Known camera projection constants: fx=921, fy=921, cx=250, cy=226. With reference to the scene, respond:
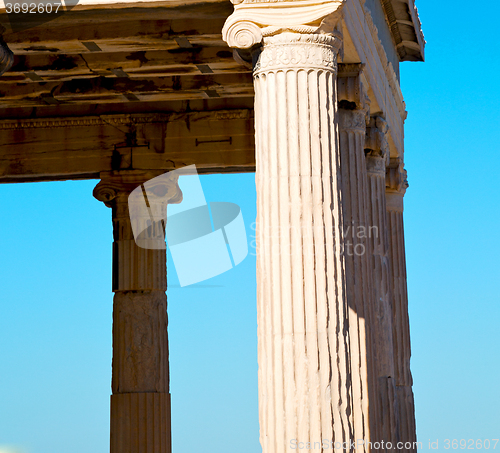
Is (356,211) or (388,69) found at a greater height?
(388,69)

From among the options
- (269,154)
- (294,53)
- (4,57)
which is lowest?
(269,154)

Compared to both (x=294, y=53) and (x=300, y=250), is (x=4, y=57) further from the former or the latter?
(x=300, y=250)

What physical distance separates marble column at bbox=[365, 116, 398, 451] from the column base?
35.5 ft

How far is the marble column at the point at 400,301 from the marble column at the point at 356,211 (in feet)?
25.2

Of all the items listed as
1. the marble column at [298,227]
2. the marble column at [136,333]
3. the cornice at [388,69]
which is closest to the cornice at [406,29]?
the cornice at [388,69]

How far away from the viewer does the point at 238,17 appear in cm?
2245

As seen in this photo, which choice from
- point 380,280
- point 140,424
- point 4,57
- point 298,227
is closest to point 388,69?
point 380,280

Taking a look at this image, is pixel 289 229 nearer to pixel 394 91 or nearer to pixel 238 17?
pixel 238 17

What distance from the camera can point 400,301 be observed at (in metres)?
38.1

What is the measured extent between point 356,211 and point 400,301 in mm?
10384

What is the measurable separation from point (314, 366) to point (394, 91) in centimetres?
1882

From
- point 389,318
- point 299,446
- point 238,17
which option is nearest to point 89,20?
point 238,17

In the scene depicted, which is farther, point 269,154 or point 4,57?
point 4,57

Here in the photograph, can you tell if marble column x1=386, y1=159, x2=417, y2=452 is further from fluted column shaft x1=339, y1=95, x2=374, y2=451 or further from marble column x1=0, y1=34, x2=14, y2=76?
marble column x1=0, y1=34, x2=14, y2=76
